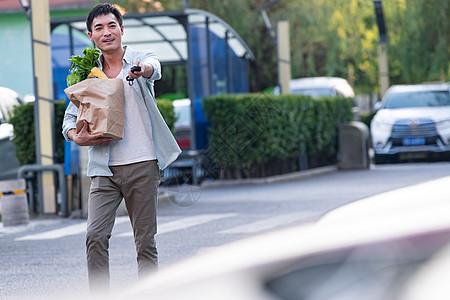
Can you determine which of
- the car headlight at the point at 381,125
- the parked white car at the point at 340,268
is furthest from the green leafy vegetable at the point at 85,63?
the car headlight at the point at 381,125

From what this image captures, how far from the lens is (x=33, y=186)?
1443 cm

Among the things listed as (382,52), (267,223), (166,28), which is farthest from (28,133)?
(382,52)

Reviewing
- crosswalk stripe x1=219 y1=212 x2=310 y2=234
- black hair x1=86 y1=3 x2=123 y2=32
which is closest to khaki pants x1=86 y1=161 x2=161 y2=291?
black hair x1=86 y1=3 x2=123 y2=32

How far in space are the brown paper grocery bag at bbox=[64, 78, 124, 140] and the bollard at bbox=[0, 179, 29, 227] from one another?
7.58 metres

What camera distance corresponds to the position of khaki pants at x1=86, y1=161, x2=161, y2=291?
18.1ft

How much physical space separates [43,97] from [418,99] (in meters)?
11.5

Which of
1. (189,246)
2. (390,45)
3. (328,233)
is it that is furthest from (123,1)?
(328,233)

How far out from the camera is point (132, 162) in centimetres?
556

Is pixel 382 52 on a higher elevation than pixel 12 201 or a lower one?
higher

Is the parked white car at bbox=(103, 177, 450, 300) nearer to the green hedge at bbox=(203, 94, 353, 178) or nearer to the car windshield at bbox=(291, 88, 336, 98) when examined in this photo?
the green hedge at bbox=(203, 94, 353, 178)

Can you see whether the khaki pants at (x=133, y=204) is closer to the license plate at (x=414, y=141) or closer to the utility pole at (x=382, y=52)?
the license plate at (x=414, y=141)

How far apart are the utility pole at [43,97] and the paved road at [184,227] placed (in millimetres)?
661

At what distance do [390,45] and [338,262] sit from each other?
32.2 metres

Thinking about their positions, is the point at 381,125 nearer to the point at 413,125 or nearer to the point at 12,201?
the point at 413,125
